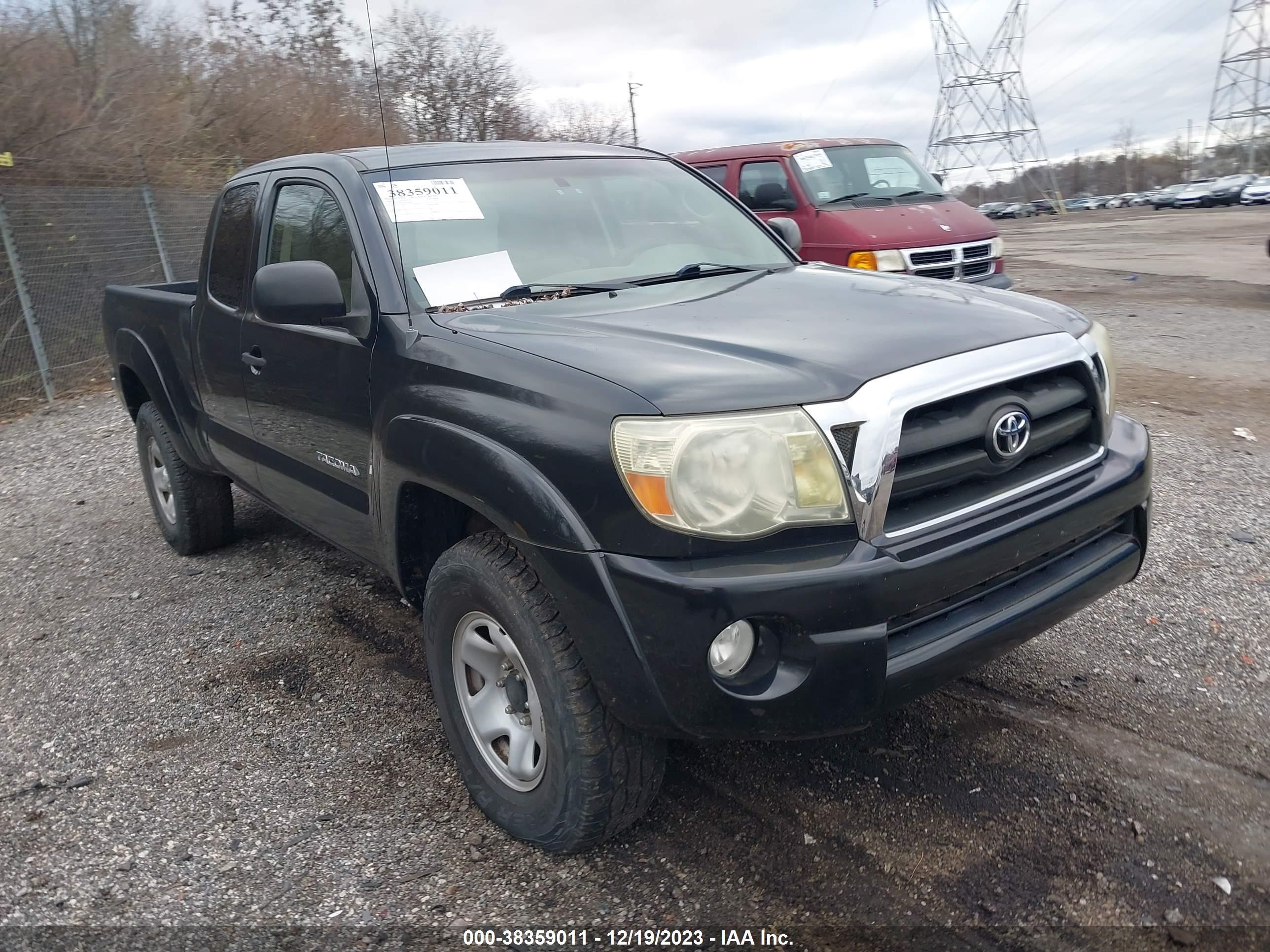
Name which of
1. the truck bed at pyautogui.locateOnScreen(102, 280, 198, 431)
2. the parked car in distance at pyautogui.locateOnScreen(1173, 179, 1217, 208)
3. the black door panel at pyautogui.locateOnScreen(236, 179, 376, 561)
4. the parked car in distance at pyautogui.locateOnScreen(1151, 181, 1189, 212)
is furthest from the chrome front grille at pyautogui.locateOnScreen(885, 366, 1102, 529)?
the parked car in distance at pyautogui.locateOnScreen(1151, 181, 1189, 212)

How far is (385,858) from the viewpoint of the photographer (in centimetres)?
269

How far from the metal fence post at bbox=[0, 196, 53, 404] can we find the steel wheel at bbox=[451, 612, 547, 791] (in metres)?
9.42

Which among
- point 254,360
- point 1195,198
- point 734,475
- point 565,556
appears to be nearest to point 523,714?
point 565,556

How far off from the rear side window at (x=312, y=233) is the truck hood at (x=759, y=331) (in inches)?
23.0

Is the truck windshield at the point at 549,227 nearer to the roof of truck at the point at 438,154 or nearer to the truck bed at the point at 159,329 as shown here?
the roof of truck at the point at 438,154

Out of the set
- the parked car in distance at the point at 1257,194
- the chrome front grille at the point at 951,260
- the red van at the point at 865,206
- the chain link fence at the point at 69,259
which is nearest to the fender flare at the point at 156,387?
the chain link fence at the point at 69,259

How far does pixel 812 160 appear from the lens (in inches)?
359

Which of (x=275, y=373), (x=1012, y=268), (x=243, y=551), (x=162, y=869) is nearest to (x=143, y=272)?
(x=243, y=551)

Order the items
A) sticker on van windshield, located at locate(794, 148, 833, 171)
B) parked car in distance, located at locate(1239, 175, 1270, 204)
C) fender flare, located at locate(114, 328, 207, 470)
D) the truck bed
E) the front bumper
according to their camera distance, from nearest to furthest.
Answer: the front bumper, the truck bed, fender flare, located at locate(114, 328, 207, 470), sticker on van windshield, located at locate(794, 148, 833, 171), parked car in distance, located at locate(1239, 175, 1270, 204)

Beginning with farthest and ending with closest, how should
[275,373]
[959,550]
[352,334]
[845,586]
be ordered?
[275,373], [352,334], [959,550], [845,586]

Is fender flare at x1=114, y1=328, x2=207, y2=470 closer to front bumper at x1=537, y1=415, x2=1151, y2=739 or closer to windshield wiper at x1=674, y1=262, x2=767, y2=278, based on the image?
windshield wiper at x1=674, y1=262, x2=767, y2=278

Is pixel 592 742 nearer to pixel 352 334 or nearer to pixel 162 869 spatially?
pixel 162 869

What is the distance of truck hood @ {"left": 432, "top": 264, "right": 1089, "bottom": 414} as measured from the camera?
7.41 ft

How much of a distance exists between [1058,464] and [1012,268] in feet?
62.5
